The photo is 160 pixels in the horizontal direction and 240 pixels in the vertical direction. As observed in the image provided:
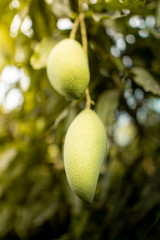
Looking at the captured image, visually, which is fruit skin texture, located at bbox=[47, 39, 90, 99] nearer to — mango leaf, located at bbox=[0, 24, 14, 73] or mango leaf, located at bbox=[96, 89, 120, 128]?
mango leaf, located at bbox=[96, 89, 120, 128]

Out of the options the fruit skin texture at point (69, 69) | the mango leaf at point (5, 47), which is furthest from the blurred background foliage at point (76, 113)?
the fruit skin texture at point (69, 69)

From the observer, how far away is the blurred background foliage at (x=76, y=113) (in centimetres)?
83

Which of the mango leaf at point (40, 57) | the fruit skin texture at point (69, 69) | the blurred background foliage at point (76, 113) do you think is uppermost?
the fruit skin texture at point (69, 69)

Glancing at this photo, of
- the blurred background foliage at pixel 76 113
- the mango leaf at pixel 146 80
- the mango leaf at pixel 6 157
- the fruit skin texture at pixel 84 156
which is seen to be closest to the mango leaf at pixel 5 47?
the blurred background foliage at pixel 76 113

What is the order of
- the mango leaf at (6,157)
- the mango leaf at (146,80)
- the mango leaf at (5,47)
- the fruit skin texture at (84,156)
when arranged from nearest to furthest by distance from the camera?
the fruit skin texture at (84,156) → the mango leaf at (146,80) → the mango leaf at (5,47) → the mango leaf at (6,157)

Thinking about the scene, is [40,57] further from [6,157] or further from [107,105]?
[6,157]

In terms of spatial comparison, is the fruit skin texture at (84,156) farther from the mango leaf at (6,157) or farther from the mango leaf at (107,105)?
the mango leaf at (6,157)

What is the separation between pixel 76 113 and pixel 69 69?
0.40m

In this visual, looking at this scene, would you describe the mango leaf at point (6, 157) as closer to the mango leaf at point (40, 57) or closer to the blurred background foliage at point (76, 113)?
the blurred background foliage at point (76, 113)

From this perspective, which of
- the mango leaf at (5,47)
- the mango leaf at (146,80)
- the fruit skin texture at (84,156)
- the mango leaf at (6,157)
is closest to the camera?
the fruit skin texture at (84,156)

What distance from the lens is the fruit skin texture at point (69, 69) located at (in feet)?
A: 1.89

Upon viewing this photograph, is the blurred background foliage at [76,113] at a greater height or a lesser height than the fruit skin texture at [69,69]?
lesser

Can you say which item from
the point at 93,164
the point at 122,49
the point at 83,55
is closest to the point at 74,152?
the point at 93,164

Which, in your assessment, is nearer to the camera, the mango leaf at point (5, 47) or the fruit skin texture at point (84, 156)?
the fruit skin texture at point (84, 156)
